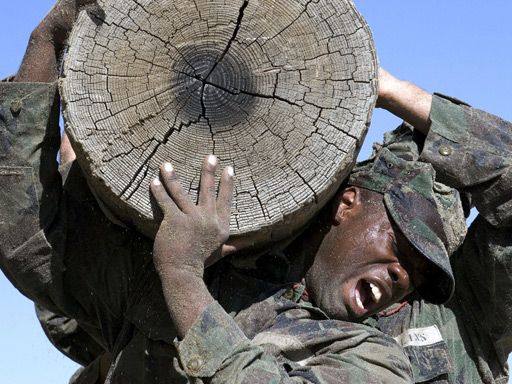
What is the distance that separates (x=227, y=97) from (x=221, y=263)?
703mm

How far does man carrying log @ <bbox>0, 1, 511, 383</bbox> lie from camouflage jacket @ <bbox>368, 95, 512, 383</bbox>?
18mm

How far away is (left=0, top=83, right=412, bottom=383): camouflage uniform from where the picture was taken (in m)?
4.55

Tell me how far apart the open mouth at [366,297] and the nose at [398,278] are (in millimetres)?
60

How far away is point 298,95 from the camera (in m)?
4.55

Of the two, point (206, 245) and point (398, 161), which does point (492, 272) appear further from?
point (206, 245)

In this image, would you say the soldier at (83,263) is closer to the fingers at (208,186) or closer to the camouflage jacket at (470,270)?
the fingers at (208,186)

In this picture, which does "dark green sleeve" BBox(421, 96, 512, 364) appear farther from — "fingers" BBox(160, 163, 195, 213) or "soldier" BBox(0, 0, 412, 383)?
"fingers" BBox(160, 163, 195, 213)

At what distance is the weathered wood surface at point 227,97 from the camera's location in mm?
4461

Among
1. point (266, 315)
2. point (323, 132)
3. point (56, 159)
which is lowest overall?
point (266, 315)

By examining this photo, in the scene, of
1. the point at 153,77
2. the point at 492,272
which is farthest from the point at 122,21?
the point at 492,272

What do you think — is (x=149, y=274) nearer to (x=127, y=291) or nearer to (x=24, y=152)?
(x=127, y=291)

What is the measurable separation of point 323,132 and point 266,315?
71 cm

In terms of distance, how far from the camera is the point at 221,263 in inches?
194

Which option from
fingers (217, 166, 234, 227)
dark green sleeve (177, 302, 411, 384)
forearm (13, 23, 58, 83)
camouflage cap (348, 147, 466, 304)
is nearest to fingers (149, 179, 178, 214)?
fingers (217, 166, 234, 227)
